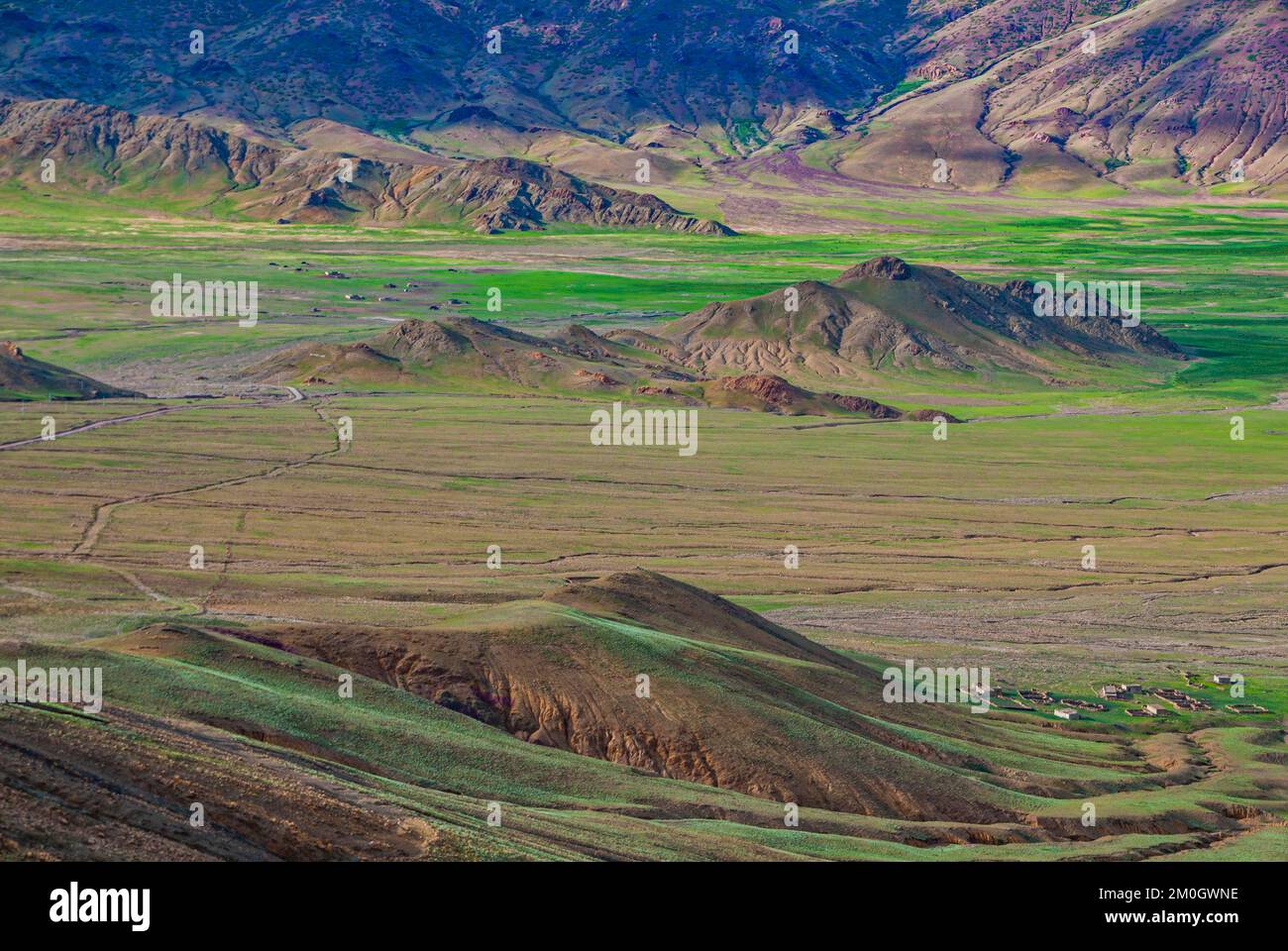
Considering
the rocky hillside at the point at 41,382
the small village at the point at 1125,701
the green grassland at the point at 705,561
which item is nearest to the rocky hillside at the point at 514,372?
the green grassland at the point at 705,561

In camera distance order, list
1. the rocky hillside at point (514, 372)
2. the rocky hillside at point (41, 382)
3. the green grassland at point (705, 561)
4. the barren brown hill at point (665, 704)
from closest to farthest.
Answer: the green grassland at point (705, 561) < the barren brown hill at point (665, 704) < the rocky hillside at point (41, 382) < the rocky hillside at point (514, 372)

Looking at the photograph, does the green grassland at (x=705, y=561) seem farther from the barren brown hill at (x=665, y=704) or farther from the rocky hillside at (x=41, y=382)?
the rocky hillside at (x=41, y=382)

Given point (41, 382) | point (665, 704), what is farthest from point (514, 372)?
point (665, 704)

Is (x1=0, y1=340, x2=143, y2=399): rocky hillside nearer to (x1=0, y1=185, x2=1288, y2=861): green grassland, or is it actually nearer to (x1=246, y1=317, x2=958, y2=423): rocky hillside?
(x1=0, y1=185, x2=1288, y2=861): green grassland

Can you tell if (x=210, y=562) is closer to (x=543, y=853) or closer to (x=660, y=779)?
(x=660, y=779)

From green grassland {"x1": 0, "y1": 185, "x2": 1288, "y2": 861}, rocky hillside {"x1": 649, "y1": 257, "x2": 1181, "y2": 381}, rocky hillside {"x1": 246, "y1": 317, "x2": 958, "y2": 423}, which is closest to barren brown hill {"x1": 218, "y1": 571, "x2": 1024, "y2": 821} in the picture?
green grassland {"x1": 0, "y1": 185, "x2": 1288, "y2": 861}

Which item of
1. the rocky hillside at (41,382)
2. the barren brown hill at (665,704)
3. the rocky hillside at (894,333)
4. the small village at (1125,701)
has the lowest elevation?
the small village at (1125,701)

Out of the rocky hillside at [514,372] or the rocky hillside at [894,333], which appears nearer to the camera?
the rocky hillside at [514,372]

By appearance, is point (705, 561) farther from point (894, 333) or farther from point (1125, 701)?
point (894, 333)
